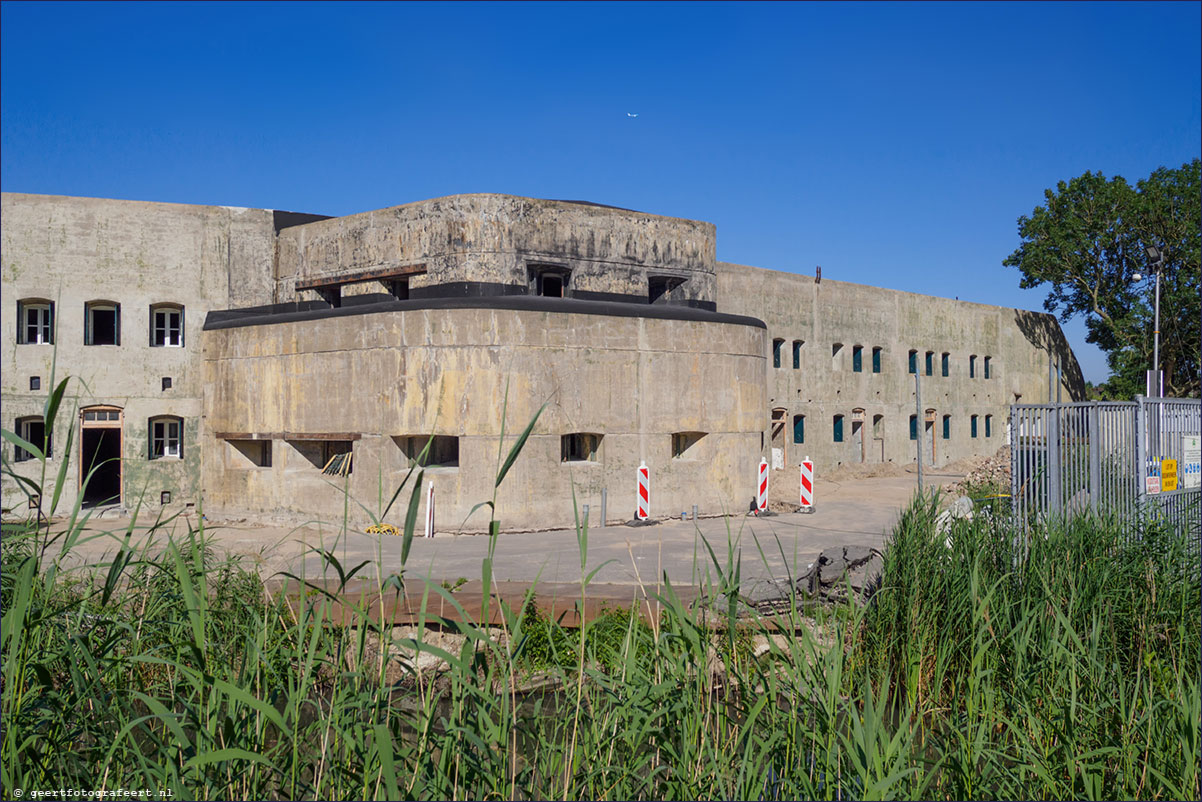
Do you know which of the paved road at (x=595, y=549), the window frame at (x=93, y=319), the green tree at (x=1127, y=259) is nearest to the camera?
the paved road at (x=595, y=549)

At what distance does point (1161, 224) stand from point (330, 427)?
94.9 ft

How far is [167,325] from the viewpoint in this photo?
19.5m

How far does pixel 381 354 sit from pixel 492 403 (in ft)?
7.13

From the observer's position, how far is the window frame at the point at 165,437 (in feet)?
62.8

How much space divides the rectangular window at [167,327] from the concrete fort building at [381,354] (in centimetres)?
5

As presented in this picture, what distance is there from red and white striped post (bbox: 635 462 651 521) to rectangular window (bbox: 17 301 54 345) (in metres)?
11.9

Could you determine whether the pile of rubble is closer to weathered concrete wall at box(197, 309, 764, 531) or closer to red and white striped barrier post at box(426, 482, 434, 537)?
weathered concrete wall at box(197, 309, 764, 531)

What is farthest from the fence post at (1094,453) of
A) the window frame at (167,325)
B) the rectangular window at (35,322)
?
the rectangular window at (35,322)

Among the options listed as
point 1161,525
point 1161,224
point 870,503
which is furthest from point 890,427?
point 1161,525

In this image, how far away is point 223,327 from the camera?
744 inches

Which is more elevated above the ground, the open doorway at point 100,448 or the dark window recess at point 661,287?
the dark window recess at point 661,287

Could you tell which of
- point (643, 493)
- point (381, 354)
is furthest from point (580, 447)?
point (381, 354)

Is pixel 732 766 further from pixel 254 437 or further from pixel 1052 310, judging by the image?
pixel 1052 310

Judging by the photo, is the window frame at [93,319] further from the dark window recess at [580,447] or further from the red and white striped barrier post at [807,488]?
the red and white striped barrier post at [807,488]
